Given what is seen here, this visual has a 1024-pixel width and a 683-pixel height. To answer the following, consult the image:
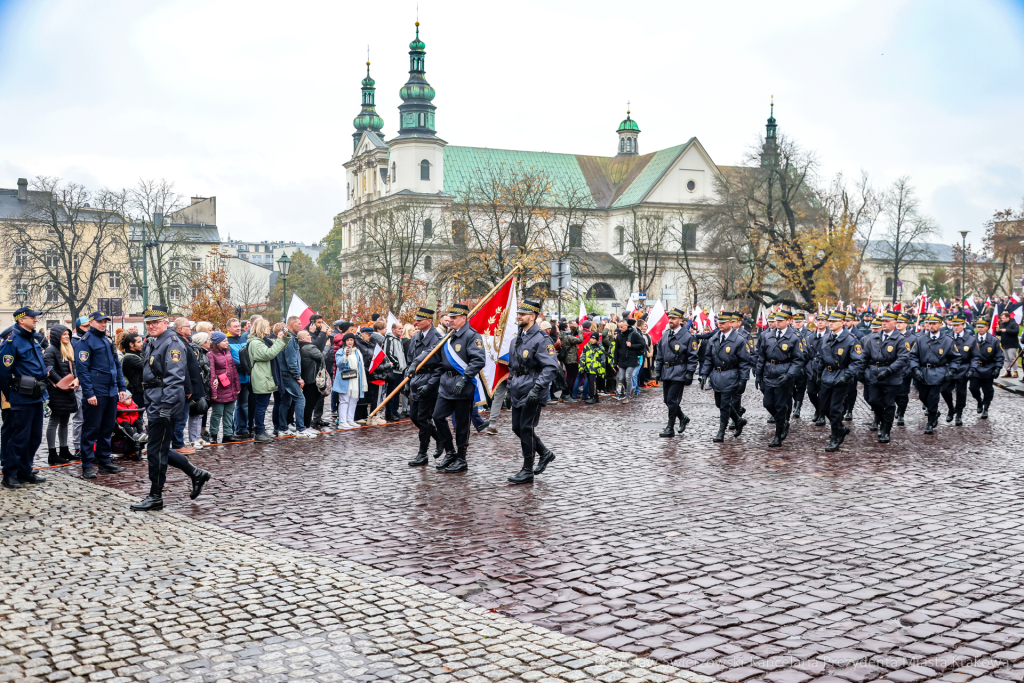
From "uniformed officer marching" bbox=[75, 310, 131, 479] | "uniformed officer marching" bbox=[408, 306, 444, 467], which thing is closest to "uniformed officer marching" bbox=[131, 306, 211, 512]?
"uniformed officer marching" bbox=[75, 310, 131, 479]

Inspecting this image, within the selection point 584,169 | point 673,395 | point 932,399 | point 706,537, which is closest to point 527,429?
point 706,537

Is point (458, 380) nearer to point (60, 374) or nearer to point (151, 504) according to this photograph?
point (151, 504)

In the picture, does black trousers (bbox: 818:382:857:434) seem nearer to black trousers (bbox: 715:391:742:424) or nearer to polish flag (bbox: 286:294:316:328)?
black trousers (bbox: 715:391:742:424)

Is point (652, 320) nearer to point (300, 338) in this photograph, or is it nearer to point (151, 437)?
point (300, 338)

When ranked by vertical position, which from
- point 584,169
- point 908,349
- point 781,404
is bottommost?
point 781,404

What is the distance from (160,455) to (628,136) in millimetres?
101453

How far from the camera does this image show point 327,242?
11625 centimetres

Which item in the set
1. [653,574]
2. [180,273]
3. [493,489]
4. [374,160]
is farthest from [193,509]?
[374,160]

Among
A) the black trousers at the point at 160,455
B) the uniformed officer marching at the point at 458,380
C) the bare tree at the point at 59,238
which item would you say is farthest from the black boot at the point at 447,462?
the bare tree at the point at 59,238

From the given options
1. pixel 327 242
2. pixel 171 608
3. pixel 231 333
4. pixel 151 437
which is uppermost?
pixel 327 242

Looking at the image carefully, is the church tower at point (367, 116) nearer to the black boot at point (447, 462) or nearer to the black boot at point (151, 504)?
the black boot at point (447, 462)

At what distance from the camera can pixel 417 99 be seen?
8494 cm

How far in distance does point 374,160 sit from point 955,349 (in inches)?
3226

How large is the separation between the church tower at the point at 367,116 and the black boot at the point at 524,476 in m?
99.8
